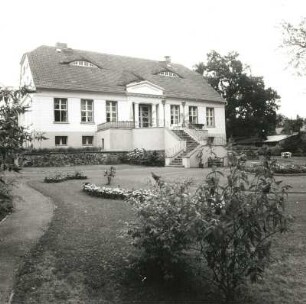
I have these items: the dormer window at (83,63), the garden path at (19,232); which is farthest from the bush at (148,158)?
the garden path at (19,232)

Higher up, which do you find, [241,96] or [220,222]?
[241,96]

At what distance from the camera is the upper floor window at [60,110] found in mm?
32281

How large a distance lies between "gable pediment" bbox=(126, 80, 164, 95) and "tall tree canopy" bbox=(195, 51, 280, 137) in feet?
61.3

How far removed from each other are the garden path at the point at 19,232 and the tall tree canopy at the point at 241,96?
141 feet

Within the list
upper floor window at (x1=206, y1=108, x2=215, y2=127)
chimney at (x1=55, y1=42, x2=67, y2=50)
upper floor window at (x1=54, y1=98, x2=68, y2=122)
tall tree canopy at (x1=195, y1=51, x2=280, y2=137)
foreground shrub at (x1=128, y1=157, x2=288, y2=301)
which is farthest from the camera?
tall tree canopy at (x1=195, y1=51, x2=280, y2=137)

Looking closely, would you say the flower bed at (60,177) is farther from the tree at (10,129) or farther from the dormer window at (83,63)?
the dormer window at (83,63)

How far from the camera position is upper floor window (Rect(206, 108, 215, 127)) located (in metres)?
41.9

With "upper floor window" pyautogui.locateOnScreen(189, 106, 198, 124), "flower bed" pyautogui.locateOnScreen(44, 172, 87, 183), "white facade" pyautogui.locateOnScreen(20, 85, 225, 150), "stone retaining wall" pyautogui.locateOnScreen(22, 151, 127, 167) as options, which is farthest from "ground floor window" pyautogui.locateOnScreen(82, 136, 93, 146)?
"flower bed" pyautogui.locateOnScreen(44, 172, 87, 183)

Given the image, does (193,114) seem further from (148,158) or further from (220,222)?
(220,222)

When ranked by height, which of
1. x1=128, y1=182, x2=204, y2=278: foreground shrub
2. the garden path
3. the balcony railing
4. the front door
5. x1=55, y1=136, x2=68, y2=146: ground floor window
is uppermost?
the front door

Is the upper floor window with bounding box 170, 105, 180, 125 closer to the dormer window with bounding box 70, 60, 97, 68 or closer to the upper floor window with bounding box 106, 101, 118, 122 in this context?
the upper floor window with bounding box 106, 101, 118, 122

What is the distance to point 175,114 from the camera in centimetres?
3897

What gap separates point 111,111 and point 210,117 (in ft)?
39.7

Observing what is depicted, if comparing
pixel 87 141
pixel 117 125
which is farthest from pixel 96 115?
pixel 117 125
